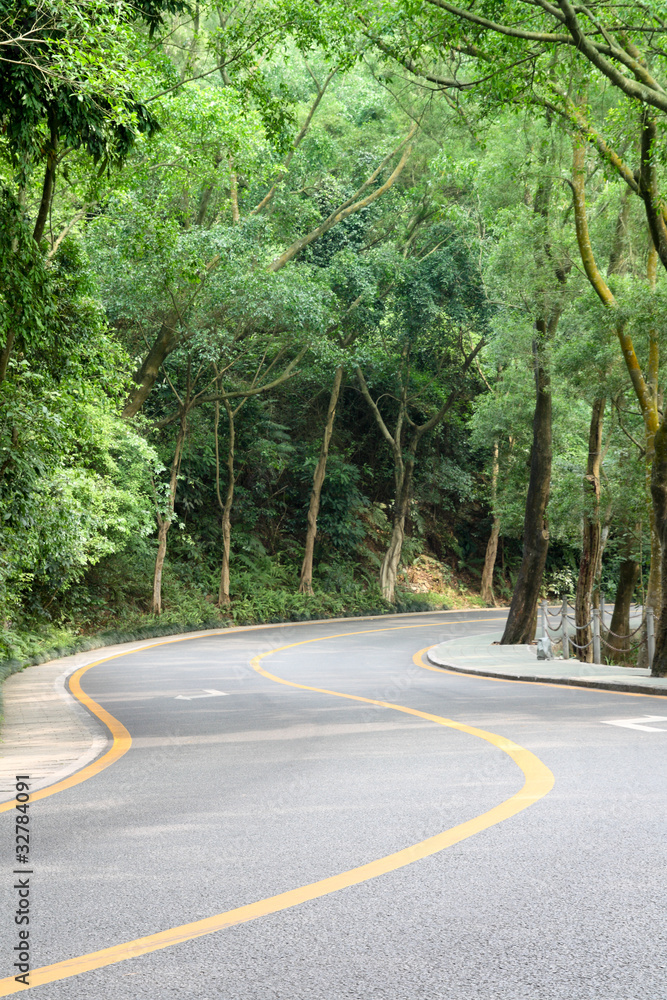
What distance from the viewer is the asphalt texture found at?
3422mm

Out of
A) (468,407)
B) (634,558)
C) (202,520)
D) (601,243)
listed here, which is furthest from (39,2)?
(468,407)

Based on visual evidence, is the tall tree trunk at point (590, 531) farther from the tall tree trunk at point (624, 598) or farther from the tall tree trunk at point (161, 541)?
the tall tree trunk at point (161, 541)

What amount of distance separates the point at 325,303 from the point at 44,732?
2190 centimetres

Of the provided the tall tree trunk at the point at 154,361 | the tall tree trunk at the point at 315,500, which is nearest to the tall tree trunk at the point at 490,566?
the tall tree trunk at the point at 315,500

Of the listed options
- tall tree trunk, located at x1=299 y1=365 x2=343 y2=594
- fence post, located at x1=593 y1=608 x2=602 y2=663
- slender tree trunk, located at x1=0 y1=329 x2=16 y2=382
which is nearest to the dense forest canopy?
slender tree trunk, located at x1=0 y1=329 x2=16 y2=382

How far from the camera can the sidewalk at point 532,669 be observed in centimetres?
1343

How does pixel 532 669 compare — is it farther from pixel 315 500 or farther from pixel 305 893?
pixel 315 500

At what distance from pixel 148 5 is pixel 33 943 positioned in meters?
11.0

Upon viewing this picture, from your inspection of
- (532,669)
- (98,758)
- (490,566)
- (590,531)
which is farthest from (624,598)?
(98,758)

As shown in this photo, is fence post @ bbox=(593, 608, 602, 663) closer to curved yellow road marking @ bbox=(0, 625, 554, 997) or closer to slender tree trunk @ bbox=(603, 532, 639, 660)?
slender tree trunk @ bbox=(603, 532, 639, 660)

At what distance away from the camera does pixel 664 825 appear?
545 cm

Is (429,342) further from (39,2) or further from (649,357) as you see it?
(39,2)

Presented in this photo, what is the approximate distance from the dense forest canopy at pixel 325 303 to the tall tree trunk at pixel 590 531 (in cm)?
9

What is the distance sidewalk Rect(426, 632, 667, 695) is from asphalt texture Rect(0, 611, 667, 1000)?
338 centimetres
